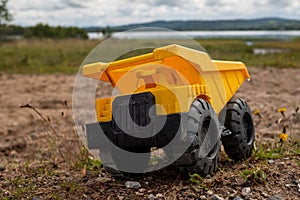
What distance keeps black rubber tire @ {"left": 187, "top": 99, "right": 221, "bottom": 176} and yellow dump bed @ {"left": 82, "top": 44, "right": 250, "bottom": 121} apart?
73 millimetres

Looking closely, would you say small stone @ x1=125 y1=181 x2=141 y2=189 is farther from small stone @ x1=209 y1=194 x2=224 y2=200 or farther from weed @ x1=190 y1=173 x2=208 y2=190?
small stone @ x1=209 y1=194 x2=224 y2=200

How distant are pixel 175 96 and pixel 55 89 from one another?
7690 mm

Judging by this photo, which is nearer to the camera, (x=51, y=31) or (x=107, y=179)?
(x=107, y=179)

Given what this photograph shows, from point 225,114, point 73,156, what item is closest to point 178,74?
point 225,114


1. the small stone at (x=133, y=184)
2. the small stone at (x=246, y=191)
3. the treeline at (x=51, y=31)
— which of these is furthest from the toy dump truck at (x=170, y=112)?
the treeline at (x=51, y=31)

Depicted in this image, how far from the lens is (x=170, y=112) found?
8.04ft

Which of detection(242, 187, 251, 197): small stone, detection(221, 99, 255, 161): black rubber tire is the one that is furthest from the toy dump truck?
detection(242, 187, 251, 197): small stone

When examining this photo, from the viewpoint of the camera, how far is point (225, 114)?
3.05 m

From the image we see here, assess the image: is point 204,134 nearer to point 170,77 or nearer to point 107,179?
point 170,77

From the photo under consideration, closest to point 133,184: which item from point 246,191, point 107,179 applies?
point 107,179

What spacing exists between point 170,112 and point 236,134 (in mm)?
808

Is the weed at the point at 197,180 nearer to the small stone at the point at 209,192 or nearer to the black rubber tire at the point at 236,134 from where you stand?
the small stone at the point at 209,192

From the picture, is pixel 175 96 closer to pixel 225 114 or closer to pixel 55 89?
pixel 225 114

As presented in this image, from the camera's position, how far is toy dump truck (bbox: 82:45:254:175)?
2453 millimetres
